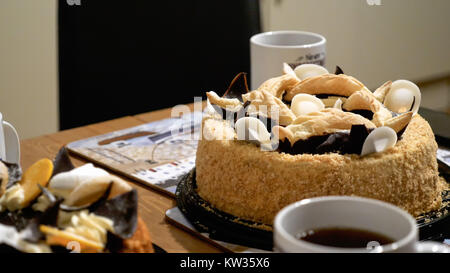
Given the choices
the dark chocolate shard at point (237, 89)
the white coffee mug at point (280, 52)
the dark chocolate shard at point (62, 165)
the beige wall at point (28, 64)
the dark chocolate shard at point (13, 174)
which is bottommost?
the beige wall at point (28, 64)

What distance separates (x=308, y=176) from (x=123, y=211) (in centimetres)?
31

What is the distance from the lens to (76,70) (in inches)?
71.7

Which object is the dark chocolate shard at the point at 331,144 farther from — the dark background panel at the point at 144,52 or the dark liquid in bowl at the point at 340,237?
the dark background panel at the point at 144,52

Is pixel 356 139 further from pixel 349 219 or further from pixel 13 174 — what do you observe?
pixel 13 174

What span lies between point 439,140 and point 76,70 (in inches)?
41.2

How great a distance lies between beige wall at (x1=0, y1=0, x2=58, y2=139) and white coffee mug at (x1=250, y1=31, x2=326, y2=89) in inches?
51.9

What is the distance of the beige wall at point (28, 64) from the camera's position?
7.88ft

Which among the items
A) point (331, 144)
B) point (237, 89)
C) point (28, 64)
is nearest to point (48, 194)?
point (331, 144)

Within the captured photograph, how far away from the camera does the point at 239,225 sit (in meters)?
0.86

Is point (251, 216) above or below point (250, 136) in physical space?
below

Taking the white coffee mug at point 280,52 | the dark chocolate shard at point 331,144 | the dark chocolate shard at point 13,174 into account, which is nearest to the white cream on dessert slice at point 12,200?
the dark chocolate shard at point 13,174

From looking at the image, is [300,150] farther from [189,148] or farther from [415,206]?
[189,148]

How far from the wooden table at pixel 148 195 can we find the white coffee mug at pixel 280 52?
267 millimetres
